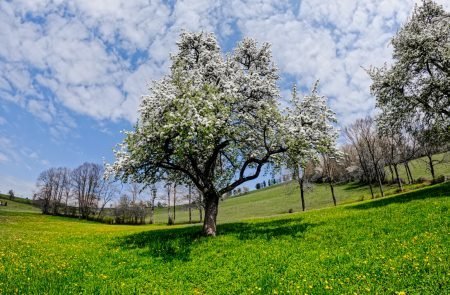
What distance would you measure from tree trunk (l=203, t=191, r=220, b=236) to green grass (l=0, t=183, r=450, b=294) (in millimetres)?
1578

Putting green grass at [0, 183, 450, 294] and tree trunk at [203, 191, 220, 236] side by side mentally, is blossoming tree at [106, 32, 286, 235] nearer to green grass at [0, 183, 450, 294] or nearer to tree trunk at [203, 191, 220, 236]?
tree trunk at [203, 191, 220, 236]

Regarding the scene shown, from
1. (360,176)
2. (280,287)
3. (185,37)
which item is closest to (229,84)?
(185,37)

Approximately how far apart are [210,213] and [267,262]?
9750mm

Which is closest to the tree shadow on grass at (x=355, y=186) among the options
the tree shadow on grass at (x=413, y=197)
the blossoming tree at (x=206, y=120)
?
the tree shadow on grass at (x=413, y=197)

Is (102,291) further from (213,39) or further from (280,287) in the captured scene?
(213,39)

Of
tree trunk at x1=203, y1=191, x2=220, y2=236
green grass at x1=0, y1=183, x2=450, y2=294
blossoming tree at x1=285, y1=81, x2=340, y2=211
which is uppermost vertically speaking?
blossoming tree at x1=285, y1=81, x2=340, y2=211

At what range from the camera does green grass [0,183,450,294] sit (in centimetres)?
1084

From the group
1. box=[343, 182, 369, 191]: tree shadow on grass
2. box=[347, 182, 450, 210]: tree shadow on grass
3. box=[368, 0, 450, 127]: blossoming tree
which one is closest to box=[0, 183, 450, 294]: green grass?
box=[347, 182, 450, 210]: tree shadow on grass

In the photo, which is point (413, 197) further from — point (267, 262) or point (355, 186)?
point (355, 186)

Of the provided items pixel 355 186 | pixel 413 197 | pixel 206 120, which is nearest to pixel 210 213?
pixel 206 120

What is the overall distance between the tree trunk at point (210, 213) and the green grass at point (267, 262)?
5.18ft

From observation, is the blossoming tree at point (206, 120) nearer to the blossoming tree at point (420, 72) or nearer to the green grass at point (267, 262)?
the green grass at point (267, 262)

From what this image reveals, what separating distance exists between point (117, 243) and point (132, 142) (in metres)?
7.15

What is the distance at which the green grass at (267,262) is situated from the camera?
1084 cm
